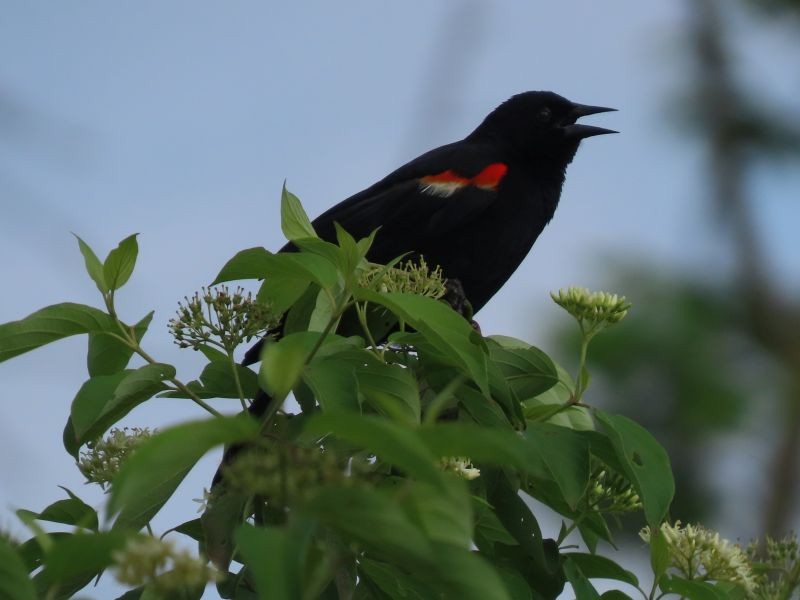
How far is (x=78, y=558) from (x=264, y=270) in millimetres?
628

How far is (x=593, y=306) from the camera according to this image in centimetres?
179

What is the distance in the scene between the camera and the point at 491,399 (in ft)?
5.01

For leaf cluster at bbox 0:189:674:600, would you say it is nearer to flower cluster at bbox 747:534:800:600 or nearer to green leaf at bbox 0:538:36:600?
green leaf at bbox 0:538:36:600

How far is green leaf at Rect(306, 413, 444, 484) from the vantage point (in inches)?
29.9

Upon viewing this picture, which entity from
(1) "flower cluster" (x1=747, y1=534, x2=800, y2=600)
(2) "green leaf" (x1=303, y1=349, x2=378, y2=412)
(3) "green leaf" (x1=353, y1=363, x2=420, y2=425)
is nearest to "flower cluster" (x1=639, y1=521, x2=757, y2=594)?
(1) "flower cluster" (x1=747, y1=534, x2=800, y2=600)

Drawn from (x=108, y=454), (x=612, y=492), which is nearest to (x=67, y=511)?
(x=108, y=454)

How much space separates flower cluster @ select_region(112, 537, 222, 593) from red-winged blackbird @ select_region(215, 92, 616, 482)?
216 centimetres

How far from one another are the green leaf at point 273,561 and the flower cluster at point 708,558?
925 mm

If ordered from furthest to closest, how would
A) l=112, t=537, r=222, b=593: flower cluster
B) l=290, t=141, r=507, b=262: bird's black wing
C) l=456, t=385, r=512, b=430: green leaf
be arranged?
l=290, t=141, r=507, b=262: bird's black wing → l=456, t=385, r=512, b=430: green leaf → l=112, t=537, r=222, b=593: flower cluster

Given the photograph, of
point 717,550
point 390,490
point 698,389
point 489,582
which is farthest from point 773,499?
point 489,582

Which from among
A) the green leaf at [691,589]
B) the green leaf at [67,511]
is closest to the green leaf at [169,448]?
the green leaf at [67,511]

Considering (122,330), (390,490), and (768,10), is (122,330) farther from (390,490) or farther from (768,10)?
(768,10)

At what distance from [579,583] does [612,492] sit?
0.52ft

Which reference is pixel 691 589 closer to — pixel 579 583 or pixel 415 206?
pixel 579 583
